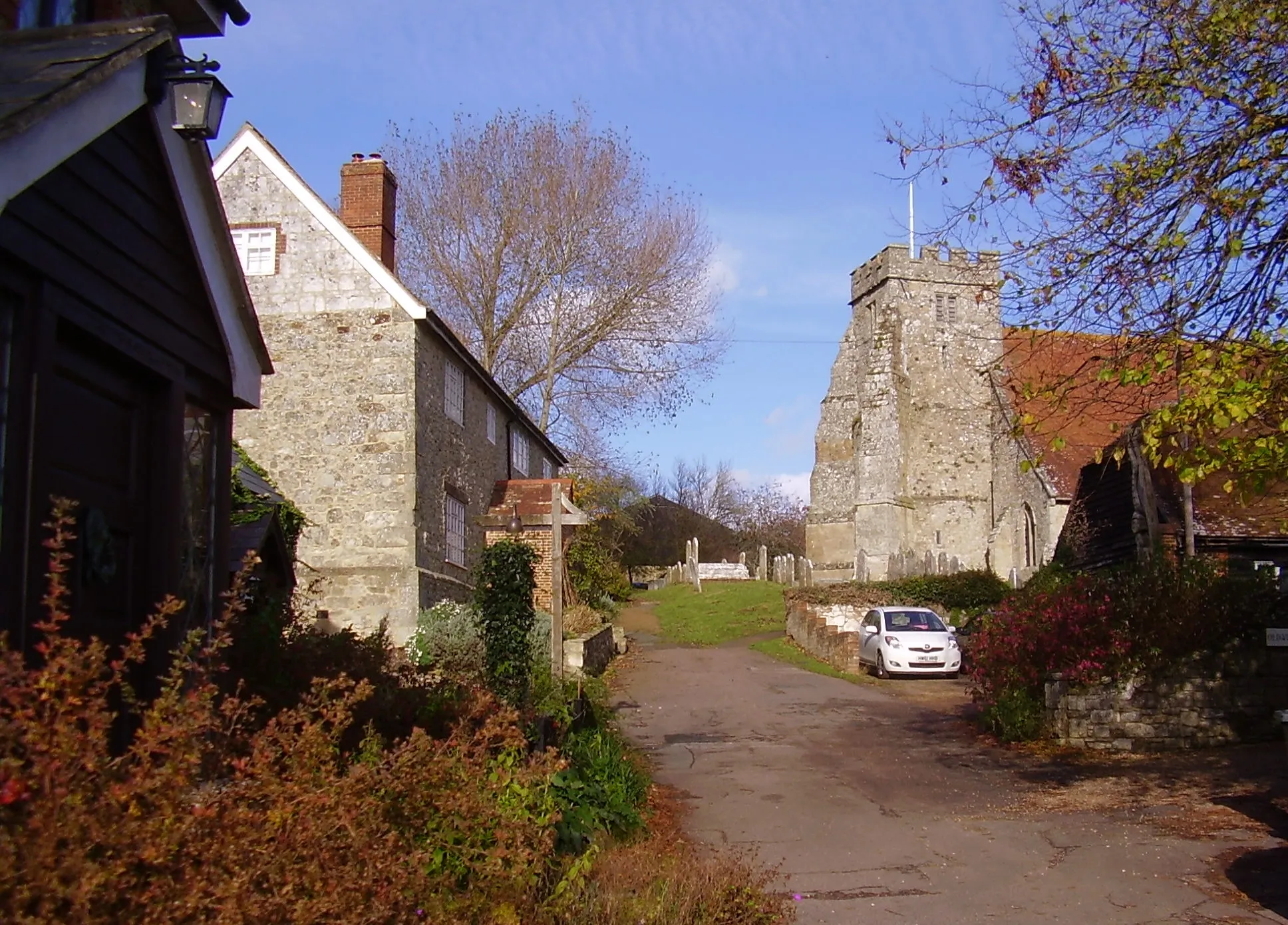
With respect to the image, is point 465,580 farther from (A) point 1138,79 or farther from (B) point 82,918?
(B) point 82,918

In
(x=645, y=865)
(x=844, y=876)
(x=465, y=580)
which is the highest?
(x=465, y=580)

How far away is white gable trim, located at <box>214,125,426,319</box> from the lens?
73.8 feet

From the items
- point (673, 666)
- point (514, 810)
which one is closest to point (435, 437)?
point (673, 666)

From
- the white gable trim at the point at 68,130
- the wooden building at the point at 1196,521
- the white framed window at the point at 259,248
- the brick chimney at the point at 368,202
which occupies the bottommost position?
the wooden building at the point at 1196,521

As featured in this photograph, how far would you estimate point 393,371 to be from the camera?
73.5 feet

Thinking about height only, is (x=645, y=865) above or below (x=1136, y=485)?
below

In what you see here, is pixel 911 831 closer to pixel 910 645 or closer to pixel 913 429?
pixel 910 645

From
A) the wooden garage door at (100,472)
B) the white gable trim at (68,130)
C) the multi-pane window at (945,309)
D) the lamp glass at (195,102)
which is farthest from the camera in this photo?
the multi-pane window at (945,309)

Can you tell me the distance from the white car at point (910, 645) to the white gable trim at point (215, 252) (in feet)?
64.1

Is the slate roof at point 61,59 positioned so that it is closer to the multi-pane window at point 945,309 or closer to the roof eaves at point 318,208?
the roof eaves at point 318,208

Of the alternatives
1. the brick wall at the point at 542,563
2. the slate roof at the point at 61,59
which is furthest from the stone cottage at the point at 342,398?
the slate roof at the point at 61,59

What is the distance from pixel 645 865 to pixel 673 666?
2094 cm

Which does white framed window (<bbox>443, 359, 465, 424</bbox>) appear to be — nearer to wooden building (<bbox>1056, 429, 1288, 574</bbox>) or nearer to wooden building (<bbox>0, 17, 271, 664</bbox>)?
wooden building (<bbox>1056, 429, 1288, 574</bbox>)

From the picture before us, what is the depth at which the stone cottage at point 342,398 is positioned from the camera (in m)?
22.0
